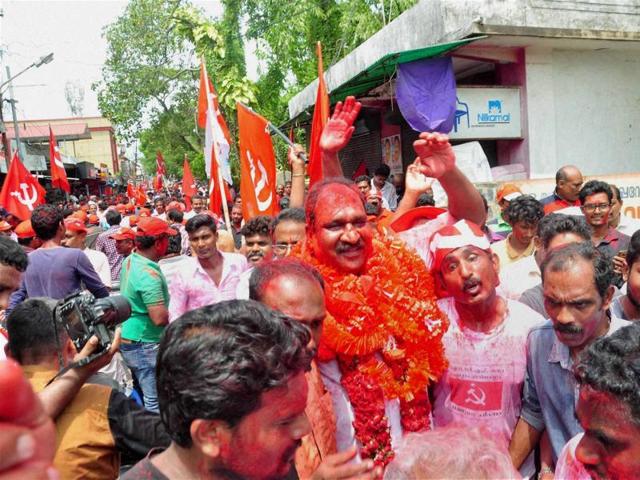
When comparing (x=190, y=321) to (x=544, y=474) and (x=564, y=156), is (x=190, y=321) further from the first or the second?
(x=564, y=156)

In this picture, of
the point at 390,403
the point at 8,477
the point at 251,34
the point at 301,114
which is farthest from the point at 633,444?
the point at 251,34

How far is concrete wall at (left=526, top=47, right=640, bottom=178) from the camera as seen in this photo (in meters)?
8.68

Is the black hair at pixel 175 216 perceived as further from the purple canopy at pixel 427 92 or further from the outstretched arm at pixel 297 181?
the outstretched arm at pixel 297 181

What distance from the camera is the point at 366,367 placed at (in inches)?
81.1

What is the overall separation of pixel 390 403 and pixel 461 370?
34 cm

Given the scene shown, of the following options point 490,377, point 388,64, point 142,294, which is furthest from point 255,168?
point 490,377

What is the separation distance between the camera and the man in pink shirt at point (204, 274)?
4.20 meters

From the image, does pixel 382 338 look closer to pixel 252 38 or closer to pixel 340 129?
pixel 340 129

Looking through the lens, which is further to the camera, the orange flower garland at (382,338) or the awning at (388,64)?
the awning at (388,64)

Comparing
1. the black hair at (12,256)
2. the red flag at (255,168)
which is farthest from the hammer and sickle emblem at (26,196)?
the black hair at (12,256)

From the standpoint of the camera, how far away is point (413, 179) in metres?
2.95

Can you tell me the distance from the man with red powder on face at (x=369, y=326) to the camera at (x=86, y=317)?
740 mm

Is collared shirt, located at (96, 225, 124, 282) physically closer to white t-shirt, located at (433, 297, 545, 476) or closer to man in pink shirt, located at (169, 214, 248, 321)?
man in pink shirt, located at (169, 214, 248, 321)

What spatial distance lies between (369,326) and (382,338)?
0.07 meters
